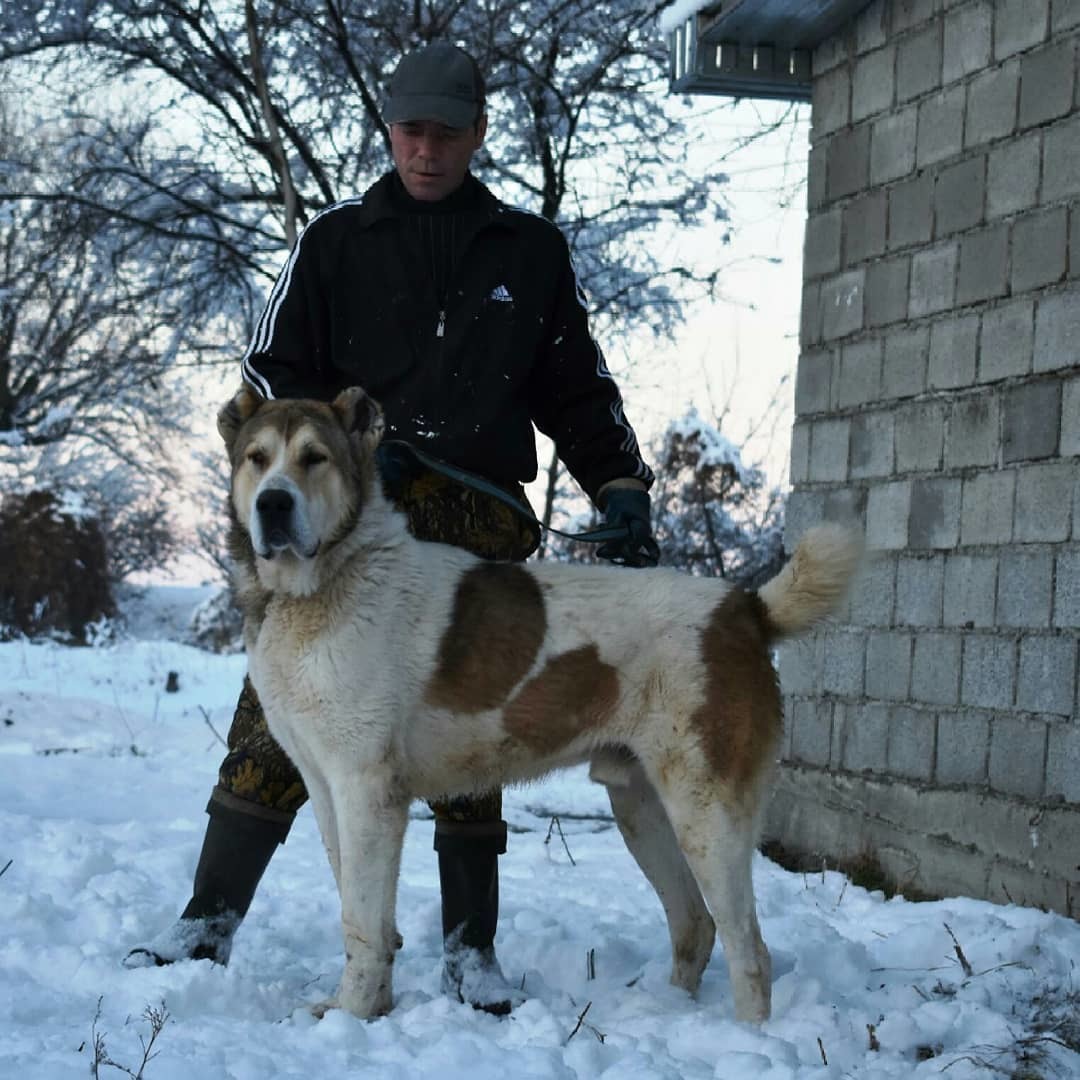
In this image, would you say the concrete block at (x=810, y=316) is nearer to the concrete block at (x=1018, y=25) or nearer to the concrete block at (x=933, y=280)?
the concrete block at (x=933, y=280)

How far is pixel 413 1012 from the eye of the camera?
319 centimetres

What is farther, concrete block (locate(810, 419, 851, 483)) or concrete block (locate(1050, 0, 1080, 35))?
concrete block (locate(810, 419, 851, 483))

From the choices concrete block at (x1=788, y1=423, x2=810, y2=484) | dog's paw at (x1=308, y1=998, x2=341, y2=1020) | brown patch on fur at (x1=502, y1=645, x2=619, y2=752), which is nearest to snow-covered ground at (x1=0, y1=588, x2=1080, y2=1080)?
dog's paw at (x1=308, y1=998, x2=341, y2=1020)

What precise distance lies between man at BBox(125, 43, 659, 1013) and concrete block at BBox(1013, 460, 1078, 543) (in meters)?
2.04

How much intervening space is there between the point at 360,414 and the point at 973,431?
2737mm

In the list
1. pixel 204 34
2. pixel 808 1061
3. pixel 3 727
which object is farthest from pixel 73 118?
pixel 808 1061

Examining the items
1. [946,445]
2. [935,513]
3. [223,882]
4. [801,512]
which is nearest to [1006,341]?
[946,445]

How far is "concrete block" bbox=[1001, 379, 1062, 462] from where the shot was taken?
472cm

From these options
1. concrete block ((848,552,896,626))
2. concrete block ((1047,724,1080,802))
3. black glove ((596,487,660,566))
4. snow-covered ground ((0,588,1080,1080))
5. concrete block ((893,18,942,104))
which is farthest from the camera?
concrete block ((848,552,896,626))

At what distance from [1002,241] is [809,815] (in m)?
2.50

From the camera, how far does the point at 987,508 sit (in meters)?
5.02

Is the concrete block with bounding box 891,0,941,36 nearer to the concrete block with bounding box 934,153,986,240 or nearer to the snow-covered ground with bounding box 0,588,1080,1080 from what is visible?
the concrete block with bounding box 934,153,986,240

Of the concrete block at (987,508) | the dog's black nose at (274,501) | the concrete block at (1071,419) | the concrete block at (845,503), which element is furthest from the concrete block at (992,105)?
the dog's black nose at (274,501)

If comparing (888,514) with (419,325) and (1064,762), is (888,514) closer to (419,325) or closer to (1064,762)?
(1064,762)
